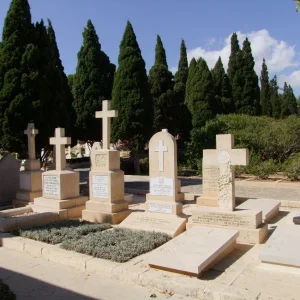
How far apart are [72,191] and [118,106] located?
10.9m

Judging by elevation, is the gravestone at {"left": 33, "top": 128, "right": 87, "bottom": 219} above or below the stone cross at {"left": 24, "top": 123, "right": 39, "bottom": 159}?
below

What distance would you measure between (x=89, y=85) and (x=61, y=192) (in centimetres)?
1357

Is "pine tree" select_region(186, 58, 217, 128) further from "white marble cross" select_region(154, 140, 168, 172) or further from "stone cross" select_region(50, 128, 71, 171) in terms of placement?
"white marble cross" select_region(154, 140, 168, 172)

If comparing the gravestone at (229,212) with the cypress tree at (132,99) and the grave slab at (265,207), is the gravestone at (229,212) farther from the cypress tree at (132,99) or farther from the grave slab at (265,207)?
the cypress tree at (132,99)

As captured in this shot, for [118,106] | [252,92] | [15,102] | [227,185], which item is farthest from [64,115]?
[252,92]

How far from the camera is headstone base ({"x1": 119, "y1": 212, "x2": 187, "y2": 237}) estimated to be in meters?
6.80

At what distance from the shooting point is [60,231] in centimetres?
664

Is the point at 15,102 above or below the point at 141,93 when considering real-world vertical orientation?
below

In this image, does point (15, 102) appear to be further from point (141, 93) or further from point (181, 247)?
point (181, 247)

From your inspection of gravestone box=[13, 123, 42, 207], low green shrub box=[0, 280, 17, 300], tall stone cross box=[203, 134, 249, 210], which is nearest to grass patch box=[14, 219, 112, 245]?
tall stone cross box=[203, 134, 249, 210]

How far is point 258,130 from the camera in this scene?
18719 mm

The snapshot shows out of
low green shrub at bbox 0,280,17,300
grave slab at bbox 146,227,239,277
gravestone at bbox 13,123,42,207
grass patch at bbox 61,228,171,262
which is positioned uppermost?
gravestone at bbox 13,123,42,207

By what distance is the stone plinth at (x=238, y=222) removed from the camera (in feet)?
19.9

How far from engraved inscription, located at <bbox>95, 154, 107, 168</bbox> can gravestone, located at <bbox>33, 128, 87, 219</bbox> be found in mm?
1067
